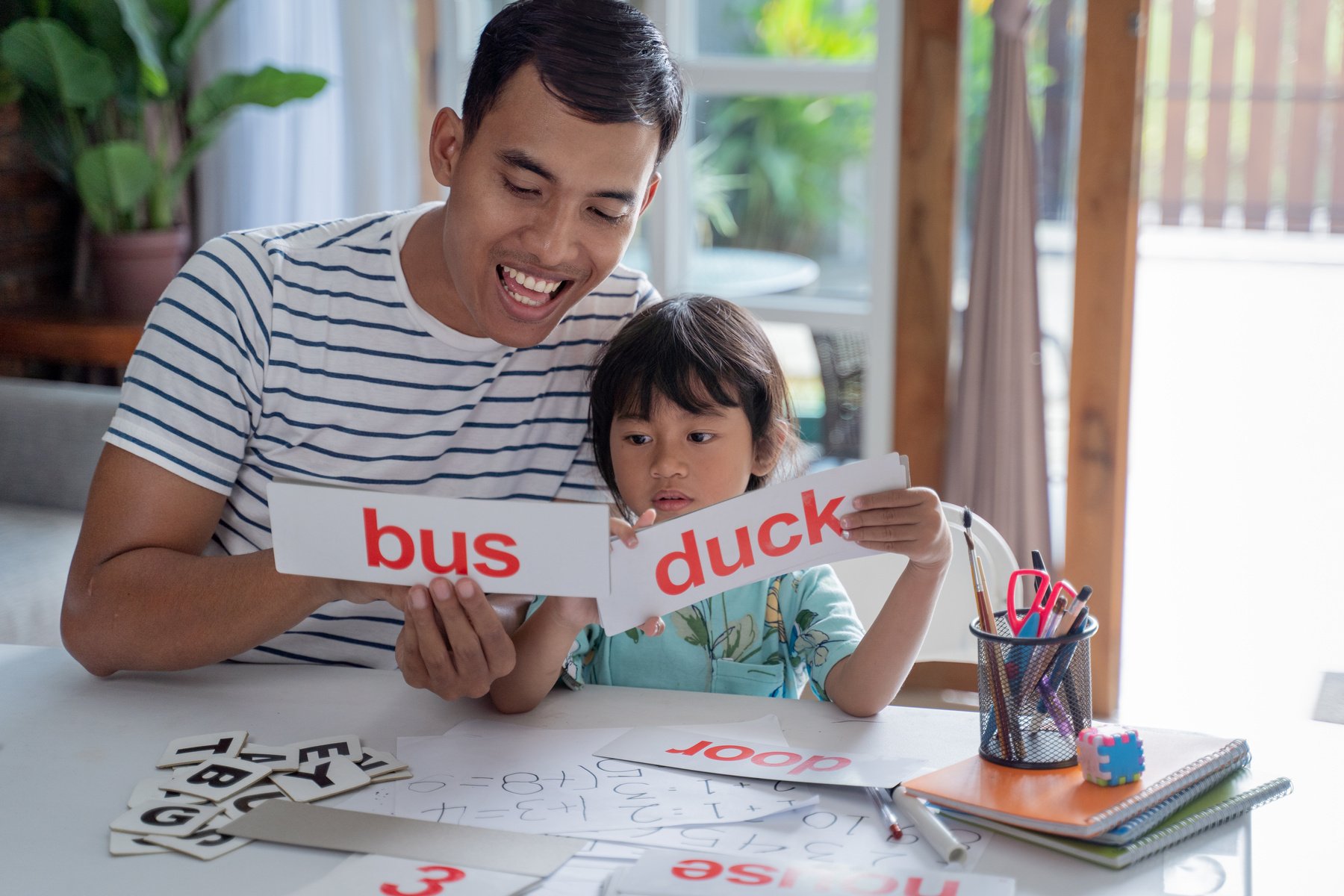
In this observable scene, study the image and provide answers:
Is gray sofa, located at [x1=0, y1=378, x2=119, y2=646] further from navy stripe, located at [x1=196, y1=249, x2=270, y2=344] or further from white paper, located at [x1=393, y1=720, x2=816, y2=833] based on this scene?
white paper, located at [x1=393, y1=720, x2=816, y2=833]

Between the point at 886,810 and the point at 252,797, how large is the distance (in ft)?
1.67

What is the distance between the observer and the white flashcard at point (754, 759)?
3.48 ft

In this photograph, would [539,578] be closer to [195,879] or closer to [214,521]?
[195,879]

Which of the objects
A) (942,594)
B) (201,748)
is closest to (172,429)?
(201,748)

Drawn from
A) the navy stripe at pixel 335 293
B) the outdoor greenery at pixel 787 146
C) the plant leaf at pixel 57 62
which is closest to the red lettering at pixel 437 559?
the navy stripe at pixel 335 293

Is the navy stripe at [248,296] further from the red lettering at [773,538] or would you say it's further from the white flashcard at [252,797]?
the red lettering at [773,538]

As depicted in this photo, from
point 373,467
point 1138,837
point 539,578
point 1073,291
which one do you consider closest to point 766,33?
point 1073,291

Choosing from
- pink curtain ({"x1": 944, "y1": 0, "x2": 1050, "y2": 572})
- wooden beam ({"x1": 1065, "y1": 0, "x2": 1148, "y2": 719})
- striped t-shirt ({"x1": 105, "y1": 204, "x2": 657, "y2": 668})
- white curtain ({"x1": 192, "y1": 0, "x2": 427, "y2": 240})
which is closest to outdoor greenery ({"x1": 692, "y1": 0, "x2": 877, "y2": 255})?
pink curtain ({"x1": 944, "y1": 0, "x2": 1050, "y2": 572})

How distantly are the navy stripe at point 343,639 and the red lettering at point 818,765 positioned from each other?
562 millimetres

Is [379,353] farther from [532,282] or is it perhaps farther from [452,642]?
[452,642]

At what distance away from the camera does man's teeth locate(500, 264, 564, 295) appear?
135 cm

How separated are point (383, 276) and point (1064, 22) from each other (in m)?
1.86

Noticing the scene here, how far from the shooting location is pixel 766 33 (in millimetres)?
2955

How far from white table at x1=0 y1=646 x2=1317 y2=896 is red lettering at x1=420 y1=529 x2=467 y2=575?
193 mm
